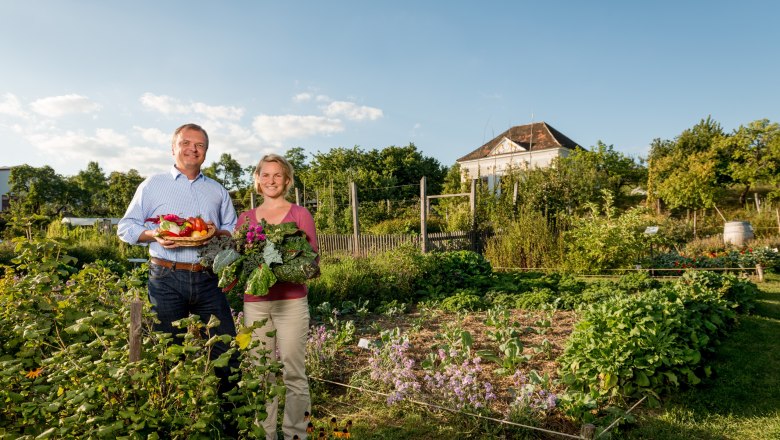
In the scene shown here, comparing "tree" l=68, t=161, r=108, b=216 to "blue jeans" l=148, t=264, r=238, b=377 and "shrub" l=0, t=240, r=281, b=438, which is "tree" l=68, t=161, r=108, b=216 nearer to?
"blue jeans" l=148, t=264, r=238, b=377

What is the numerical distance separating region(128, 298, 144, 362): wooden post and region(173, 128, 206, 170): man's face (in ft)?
3.18

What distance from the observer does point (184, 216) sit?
2.70 m

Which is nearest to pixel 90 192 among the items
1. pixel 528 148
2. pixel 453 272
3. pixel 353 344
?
pixel 528 148

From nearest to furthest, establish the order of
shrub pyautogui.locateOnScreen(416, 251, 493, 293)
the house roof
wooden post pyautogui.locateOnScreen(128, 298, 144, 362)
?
wooden post pyautogui.locateOnScreen(128, 298, 144, 362) < shrub pyautogui.locateOnScreen(416, 251, 493, 293) < the house roof

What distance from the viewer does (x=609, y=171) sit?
25.1 meters

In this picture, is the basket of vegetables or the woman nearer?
the basket of vegetables

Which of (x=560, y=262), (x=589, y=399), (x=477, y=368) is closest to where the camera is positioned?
(x=589, y=399)

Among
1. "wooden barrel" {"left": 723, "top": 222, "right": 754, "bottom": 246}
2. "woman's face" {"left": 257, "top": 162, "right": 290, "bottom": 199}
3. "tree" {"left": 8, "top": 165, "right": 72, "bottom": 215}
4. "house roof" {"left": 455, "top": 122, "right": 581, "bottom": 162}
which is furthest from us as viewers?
"tree" {"left": 8, "top": 165, "right": 72, "bottom": 215}

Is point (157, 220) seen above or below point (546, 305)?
above

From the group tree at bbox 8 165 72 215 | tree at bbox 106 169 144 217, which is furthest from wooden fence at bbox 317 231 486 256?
tree at bbox 8 165 72 215

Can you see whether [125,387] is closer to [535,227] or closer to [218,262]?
[218,262]

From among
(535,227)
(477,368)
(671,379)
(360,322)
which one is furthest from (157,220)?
(535,227)

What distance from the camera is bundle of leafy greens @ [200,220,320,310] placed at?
230 centimetres

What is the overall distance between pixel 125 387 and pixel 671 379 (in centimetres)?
357
